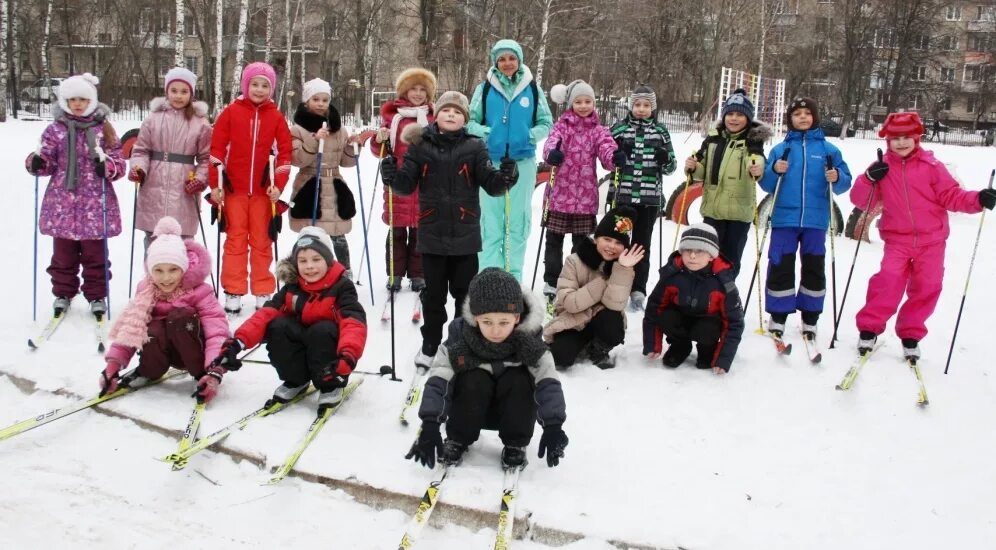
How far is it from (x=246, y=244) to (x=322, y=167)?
868 mm

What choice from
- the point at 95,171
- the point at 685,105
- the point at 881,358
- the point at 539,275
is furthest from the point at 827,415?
the point at 685,105

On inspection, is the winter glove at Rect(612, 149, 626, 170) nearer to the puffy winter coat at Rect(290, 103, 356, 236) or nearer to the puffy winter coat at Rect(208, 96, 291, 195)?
the puffy winter coat at Rect(290, 103, 356, 236)

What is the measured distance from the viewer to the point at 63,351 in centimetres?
469

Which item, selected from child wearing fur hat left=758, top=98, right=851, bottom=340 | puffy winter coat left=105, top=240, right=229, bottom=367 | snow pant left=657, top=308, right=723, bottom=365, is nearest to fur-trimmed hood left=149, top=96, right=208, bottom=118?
puffy winter coat left=105, top=240, right=229, bottom=367

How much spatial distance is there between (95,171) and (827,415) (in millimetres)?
5207

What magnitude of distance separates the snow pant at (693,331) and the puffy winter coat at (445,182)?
140cm

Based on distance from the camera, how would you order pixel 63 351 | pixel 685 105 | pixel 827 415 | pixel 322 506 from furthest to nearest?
Answer: pixel 685 105
pixel 63 351
pixel 827 415
pixel 322 506

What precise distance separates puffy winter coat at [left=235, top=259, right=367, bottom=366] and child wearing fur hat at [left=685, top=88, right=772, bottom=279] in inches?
116

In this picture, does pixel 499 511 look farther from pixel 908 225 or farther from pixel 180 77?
pixel 180 77

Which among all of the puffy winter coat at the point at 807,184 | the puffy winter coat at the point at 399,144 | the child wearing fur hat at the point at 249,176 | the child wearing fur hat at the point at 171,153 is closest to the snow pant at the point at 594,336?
the puffy winter coat at the point at 807,184

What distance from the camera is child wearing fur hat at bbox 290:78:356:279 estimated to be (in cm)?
569

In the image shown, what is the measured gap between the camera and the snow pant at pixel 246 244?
5340 millimetres

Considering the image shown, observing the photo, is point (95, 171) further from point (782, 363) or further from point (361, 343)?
point (782, 363)

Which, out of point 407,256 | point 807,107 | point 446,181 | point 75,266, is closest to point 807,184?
point 807,107
